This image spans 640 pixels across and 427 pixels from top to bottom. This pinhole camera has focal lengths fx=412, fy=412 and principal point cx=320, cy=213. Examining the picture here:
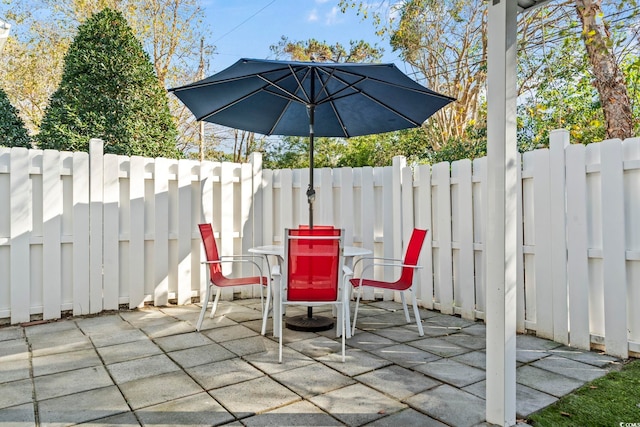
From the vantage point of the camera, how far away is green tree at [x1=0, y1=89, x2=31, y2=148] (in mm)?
6211

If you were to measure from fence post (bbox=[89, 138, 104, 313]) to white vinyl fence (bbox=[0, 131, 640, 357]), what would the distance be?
12 mm

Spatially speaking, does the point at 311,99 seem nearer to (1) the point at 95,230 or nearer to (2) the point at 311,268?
(2) the point at 311,268

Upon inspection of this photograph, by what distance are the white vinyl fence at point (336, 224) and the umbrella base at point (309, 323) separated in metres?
1.36

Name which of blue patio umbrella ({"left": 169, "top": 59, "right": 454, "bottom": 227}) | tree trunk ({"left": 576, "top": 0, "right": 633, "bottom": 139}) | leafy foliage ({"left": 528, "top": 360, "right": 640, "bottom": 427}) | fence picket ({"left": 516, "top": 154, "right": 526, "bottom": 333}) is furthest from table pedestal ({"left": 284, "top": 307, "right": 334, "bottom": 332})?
tree trunk ({"left": 576, "top": 0, "right": 633, "bottom": 139})

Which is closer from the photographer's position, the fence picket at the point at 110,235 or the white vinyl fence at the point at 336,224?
the white vinyl fence at the point at 336,224

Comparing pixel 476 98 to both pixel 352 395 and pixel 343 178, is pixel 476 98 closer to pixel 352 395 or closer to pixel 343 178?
pixel 343 178

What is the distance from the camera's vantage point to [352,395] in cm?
249

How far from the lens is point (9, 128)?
6250mm

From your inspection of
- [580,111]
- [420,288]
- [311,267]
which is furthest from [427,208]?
[580,111]

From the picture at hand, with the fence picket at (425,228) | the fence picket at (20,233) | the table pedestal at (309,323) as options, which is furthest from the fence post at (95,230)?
the fence picket at (425,228)

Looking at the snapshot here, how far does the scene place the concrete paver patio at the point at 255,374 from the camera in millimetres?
2242

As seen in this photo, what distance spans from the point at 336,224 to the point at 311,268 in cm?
211

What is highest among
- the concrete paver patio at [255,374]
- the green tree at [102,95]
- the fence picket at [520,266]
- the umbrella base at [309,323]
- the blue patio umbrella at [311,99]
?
the green tree at [102,95]

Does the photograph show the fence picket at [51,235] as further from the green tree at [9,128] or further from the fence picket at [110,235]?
the green tree at [9,128]
